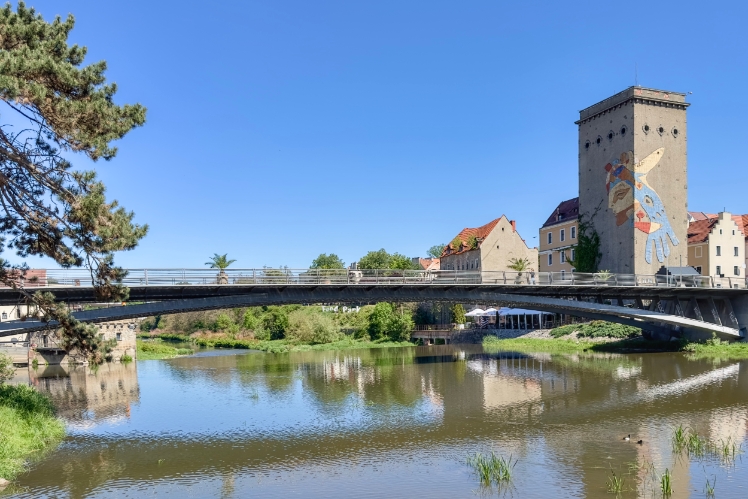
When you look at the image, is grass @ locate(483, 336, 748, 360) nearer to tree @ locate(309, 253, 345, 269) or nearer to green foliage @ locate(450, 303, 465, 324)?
green foliage @ locate(450, 303, 465, 324)

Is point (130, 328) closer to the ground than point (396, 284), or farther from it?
closer to the ground

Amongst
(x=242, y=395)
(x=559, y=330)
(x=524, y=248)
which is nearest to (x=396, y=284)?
(x=242, y=395)

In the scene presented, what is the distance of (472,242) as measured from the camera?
72.5 m

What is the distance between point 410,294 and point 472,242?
37076 mm

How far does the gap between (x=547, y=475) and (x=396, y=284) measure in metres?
18.5

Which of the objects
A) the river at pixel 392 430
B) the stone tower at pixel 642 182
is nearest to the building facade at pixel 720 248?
the stone tower at pixel 642 182

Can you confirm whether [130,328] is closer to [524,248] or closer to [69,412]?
[69,412]

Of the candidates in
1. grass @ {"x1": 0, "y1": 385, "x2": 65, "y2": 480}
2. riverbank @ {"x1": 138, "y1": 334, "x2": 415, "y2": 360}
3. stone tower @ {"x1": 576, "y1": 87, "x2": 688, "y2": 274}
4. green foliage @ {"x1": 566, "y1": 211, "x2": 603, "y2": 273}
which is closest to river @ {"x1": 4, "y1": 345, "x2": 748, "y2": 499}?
grass @ {"x1": 0, "y1": 385, "x2": 65, "y2": 480}

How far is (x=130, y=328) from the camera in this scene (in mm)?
51812

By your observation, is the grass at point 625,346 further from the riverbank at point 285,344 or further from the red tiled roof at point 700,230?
the red tiled roof at point 700,230

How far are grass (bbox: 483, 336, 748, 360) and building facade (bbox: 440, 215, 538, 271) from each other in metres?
11.4

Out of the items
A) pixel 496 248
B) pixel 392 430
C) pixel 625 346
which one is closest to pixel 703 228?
pixel 625 346

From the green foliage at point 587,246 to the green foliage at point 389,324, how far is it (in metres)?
19.3

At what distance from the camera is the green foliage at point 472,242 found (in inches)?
2825
